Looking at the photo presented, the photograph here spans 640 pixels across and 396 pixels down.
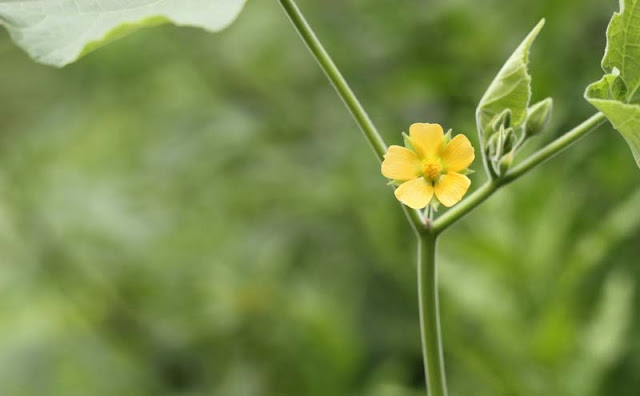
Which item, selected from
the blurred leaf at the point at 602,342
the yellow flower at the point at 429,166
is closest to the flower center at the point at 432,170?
the yellow flower at the point at 429,166

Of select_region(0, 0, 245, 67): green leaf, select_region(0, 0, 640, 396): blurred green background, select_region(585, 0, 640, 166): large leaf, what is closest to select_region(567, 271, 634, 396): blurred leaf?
select_region(0, 0, 640, 396): blurred green background

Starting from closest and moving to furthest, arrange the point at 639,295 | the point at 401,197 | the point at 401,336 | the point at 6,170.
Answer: the point at 401,197, the point at 639,295, the point at 401,336, the point at 6,170

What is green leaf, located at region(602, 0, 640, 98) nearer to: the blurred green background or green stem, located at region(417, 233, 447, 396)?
green stem, located at region(417, 233, 447, 396)

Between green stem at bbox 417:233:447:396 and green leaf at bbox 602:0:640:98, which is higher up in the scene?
green leaf at bbox 602:0:640:98

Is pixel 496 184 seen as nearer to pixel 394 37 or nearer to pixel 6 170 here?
pixel 394 37

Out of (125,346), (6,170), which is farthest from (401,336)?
(6,170)

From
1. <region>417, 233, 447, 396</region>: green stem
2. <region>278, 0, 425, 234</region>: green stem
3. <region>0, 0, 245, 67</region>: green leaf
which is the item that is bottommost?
<region>417, 233, 447, 396</region>: green stem
